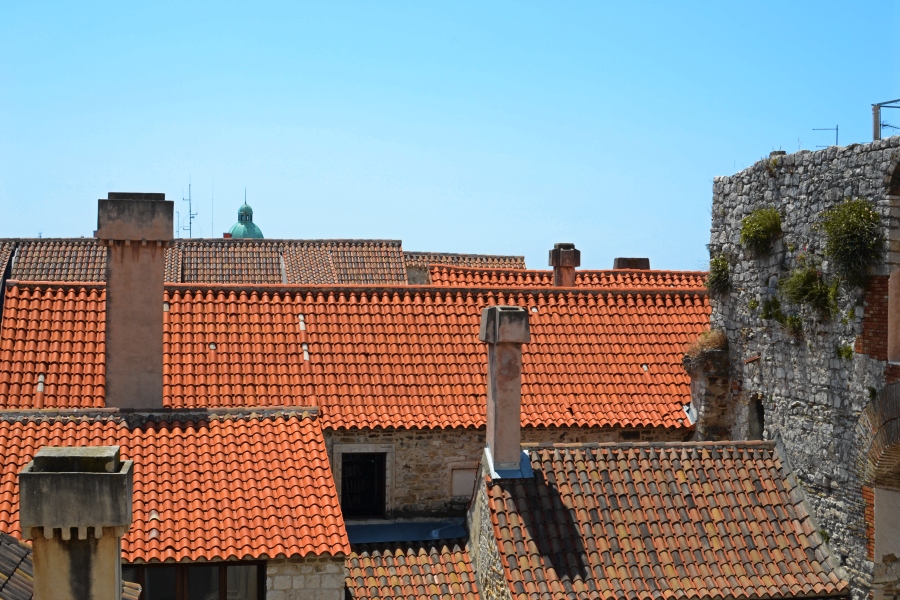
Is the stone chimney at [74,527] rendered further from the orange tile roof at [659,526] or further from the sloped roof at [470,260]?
the sloped roof at [470,260]

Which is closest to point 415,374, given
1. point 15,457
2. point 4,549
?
point 15,457

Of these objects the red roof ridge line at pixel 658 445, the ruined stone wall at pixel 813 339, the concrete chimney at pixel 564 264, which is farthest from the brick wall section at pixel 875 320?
the concrete chimney at pixel 564 264

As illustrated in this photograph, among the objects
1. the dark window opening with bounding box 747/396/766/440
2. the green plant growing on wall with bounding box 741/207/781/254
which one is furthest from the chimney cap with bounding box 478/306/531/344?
the dark window opening with bounding box 747/396/766/440

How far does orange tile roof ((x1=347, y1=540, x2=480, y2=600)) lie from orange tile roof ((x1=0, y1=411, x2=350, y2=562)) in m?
1.35

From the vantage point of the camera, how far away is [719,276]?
1409 centimetres

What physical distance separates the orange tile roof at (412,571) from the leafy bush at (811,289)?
16.5 feet

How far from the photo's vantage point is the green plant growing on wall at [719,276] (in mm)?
14055

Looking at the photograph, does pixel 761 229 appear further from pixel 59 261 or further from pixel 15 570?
pixel 59 261

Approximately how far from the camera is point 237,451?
473 inches

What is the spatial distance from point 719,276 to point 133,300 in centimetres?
774

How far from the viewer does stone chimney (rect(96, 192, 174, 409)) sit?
13289 millimetres

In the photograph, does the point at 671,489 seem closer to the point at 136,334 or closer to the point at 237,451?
the point at 237,451

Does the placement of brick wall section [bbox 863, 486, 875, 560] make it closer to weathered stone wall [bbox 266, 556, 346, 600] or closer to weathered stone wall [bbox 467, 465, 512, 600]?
weathered stone wall [bbox 467, 465, 512, 600]

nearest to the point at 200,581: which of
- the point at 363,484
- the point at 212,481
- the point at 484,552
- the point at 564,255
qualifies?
the point at 212,481
